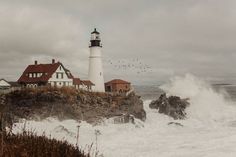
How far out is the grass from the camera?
6.30 meters

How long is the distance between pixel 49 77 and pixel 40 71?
1494mm

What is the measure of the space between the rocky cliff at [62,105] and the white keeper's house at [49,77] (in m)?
6.50

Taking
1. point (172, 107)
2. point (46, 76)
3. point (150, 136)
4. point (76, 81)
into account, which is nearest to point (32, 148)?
point (150, 136)

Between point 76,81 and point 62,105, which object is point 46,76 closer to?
point 76,81

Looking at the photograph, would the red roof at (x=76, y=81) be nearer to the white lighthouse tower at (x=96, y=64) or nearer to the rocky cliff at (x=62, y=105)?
the white lighthouse tower at (x=96, y=64)

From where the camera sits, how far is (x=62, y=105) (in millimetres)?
31266

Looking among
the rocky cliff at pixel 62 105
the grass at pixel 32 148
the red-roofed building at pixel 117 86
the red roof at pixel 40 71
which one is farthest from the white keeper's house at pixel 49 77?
the grass at pixel 32 148

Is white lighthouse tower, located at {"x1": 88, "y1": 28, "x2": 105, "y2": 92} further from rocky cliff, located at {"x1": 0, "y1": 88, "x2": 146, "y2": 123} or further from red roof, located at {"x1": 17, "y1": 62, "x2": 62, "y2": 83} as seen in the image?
rocky cliff, located at {"x1": 0, "y1": 88, "x2": 146, "y2": 123}

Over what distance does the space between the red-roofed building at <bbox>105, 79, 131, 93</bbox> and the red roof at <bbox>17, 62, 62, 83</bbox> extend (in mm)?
7603

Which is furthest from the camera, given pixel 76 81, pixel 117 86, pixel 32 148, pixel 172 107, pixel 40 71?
pixel 117 86

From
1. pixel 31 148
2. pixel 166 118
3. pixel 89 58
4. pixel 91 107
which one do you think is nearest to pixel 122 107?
pixel 91 107

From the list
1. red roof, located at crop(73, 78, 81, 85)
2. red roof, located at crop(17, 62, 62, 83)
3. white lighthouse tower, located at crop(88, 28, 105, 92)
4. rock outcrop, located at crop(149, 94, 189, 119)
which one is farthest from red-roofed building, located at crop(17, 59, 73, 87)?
rock outcrop, located at crop(149, 94, 189, 119)

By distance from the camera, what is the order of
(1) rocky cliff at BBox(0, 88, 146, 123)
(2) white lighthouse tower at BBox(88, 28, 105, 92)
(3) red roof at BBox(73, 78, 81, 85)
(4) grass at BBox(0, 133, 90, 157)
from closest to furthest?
(4) grass at BBox(0, 133, 90, 157)
(1) rocky cliff at BBox(0, 88, 146, 123)
(2) white lighthouse tower at BBox(88, 28, 105, 92)
(3) red roof at BBox(73, 78, 81, 85)

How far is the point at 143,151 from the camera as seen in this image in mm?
20719
